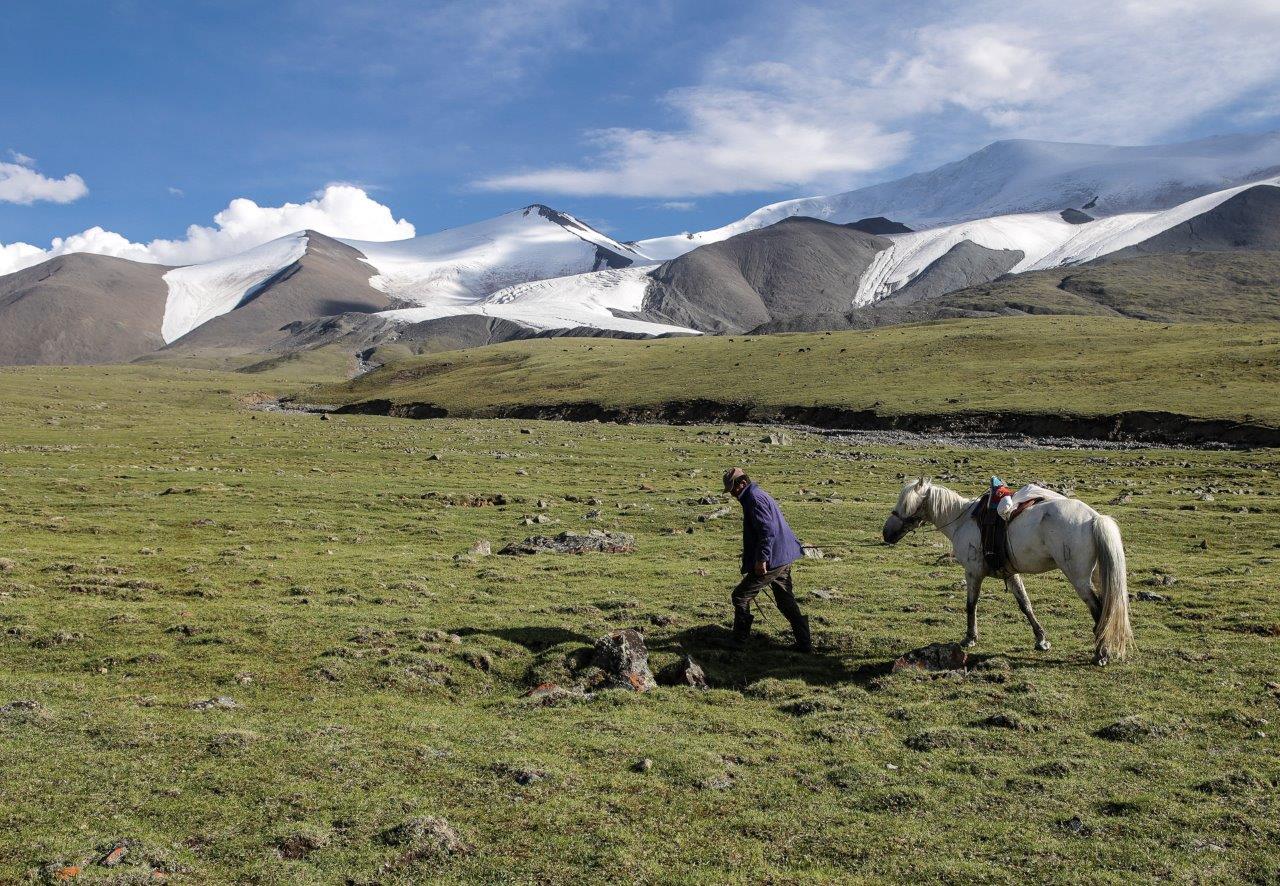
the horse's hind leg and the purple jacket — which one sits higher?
→ the purple jacket

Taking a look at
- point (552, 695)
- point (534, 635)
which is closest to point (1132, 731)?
point (552, 695)

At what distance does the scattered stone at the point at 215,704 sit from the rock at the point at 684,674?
21.9 feet

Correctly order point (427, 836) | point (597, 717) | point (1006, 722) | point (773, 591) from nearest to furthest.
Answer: point (427, 836), point (1006, 722), point (597, 717), point (773, 591)

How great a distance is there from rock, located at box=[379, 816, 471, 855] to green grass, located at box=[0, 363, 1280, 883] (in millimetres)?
174

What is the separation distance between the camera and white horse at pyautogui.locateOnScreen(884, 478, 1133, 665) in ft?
44.8

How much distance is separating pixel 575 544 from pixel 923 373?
215 ft

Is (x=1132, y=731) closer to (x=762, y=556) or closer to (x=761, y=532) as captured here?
(x=762, y=556)

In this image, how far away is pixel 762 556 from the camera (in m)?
14.7

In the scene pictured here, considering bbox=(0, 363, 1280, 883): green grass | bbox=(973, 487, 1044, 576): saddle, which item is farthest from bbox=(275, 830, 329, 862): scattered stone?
bbox=(973, 487, 1044, 576): saddle

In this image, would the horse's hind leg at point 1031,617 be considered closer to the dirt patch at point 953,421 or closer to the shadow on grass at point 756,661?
the shadow on grass at point 756,661

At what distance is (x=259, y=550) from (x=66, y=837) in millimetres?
15839

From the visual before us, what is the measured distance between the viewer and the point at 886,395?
73.2 meters

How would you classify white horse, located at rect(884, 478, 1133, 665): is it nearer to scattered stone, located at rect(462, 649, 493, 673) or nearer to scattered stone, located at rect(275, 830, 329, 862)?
scattered stone, located at rect(462, 649, 493, 673)

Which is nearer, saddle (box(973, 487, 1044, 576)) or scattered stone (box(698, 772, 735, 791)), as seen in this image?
scattered stone (box(698, 772, 735, 791))
